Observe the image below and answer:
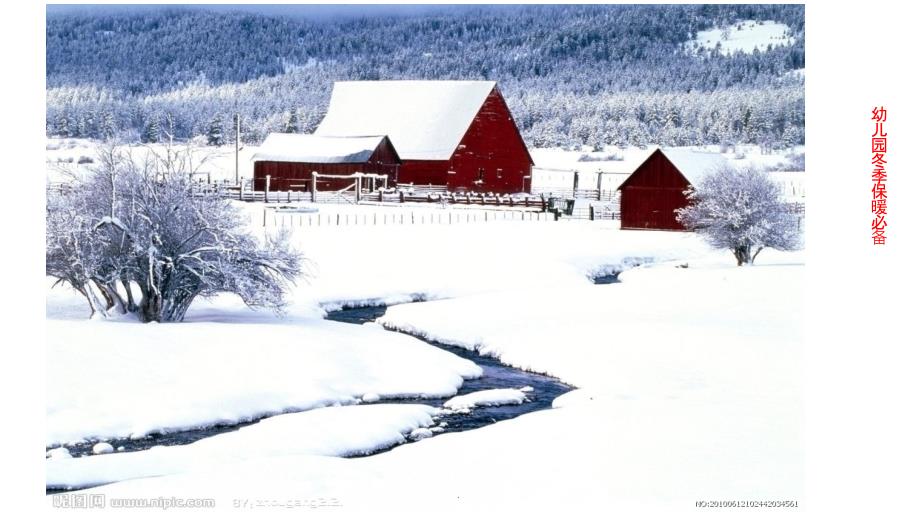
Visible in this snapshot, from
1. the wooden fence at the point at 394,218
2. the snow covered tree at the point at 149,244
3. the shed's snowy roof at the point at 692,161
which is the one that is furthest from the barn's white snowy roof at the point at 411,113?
the snow covered tree at the point at 149,244

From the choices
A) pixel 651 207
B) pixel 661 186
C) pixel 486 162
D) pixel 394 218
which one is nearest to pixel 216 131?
pixel 486 162

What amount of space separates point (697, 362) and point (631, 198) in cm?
2617

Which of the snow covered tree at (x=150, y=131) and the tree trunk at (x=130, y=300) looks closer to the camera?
the tree trunk at (x=130, y=300)

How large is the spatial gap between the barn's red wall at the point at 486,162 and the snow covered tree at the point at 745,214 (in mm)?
23220

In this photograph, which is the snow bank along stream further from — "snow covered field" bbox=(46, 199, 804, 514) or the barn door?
the barn door

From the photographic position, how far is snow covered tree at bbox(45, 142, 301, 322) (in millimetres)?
19406

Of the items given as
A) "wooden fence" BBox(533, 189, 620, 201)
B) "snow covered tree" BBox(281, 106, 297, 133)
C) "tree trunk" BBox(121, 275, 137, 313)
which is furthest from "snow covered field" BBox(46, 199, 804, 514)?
"snow covered tree" BBox(281, 106, 297, 133)

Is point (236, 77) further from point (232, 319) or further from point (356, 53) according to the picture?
point (232, 319)

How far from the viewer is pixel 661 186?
144ft

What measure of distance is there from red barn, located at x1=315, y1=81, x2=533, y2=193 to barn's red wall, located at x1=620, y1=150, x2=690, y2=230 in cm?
1432

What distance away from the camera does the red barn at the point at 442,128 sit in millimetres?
57375

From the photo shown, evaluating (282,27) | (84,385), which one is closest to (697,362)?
(84,385)

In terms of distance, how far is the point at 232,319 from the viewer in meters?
21.3

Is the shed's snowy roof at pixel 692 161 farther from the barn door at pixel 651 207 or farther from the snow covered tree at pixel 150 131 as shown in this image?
the snow covered tree at pixel 150 131
